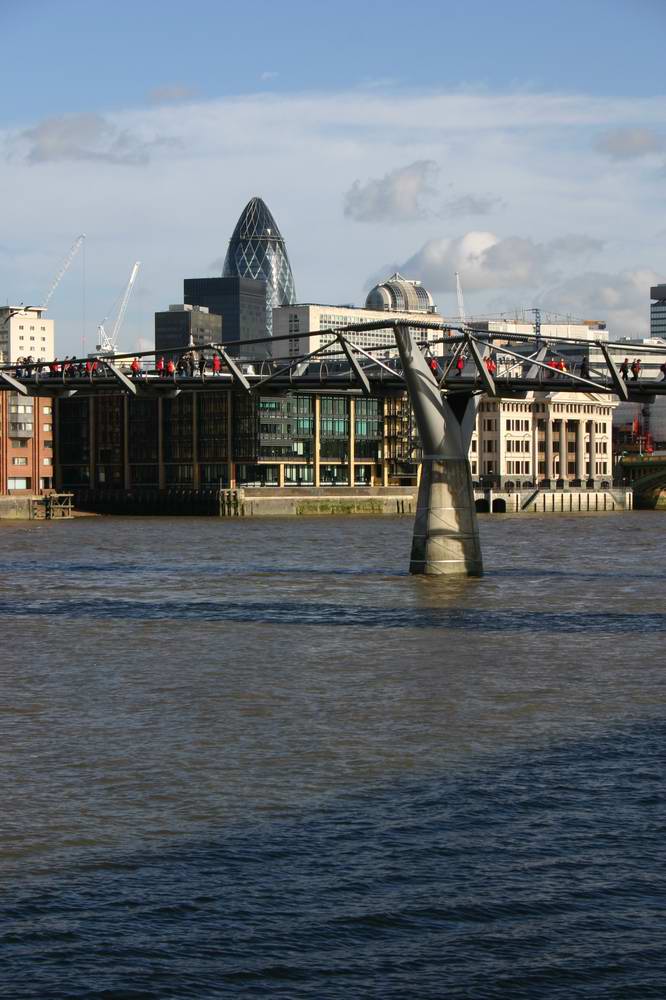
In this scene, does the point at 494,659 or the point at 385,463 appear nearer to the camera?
the point at 494,659

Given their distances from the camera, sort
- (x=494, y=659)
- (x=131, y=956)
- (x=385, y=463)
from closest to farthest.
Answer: (x=131, y=956)
(x=494, y=659)
(x=385, y=463)

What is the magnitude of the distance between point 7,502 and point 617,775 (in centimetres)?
13572

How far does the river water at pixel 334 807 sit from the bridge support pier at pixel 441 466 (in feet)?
31.4

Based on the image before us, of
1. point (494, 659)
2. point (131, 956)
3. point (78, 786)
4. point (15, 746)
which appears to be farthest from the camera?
point (494, 659)

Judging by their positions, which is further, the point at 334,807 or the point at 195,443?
the point at 195,443

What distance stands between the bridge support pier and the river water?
957cm

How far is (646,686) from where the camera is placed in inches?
1366

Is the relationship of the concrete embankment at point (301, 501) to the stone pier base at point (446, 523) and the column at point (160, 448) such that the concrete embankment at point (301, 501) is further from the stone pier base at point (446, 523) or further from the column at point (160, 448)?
the stone pier base at point (446, 523)

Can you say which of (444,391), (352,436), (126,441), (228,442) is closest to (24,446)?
(126,441)

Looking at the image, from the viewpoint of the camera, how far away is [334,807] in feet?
75.8

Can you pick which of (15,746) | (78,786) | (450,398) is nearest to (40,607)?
(450,398)

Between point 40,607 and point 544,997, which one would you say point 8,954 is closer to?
point 544,997

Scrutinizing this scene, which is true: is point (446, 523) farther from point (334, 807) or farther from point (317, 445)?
point (317, 445)

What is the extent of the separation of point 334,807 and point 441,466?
36.1 metres
